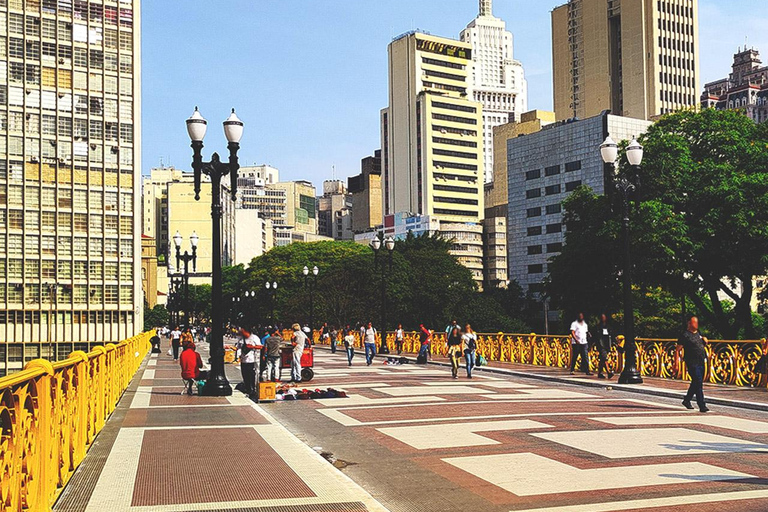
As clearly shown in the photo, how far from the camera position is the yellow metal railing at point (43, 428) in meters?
5.71

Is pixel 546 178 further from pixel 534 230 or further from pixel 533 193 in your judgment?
pixel 534 230

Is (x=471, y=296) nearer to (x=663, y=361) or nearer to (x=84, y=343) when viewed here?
(x=84, y=343)

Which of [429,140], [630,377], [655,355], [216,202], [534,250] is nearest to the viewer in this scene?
[216,202]

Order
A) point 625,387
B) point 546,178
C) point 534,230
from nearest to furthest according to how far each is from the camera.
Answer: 1. point 625,387
2. point 546,178
3. point 534,230

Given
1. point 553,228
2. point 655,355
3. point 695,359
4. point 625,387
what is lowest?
point 625,387

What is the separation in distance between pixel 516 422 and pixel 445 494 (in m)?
5.64

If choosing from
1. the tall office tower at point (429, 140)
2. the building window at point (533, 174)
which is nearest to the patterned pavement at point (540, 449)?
the building window at point (533, 174)

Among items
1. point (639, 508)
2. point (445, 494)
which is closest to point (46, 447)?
point (445, 494)

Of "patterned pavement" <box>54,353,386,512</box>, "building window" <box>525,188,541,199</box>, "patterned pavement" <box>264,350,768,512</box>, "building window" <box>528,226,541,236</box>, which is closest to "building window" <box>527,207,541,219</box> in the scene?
"building window" <box>528,226,541,236</box>

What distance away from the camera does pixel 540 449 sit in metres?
11.1

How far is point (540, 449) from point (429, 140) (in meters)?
174

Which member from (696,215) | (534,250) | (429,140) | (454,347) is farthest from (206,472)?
(429,140)

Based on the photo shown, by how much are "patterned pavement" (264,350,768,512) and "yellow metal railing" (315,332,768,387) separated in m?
3.18

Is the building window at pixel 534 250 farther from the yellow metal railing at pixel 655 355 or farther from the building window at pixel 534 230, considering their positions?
the yellow metal railing at pixel 655 355
